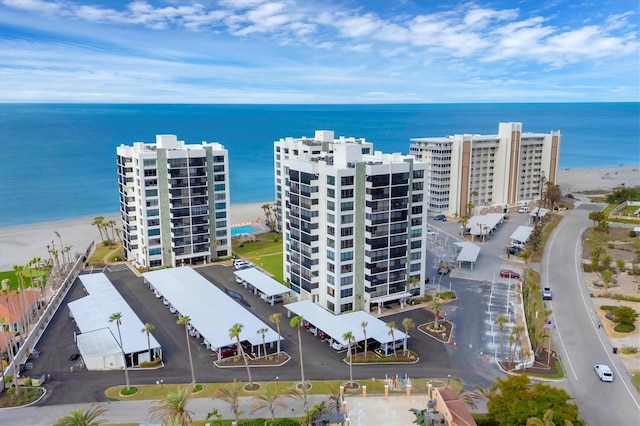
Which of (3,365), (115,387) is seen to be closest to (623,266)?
(115,387)

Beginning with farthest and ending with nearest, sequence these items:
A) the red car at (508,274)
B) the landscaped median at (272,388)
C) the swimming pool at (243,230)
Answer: the swimming pool at (243,230)
the red car at (508,274)
the landscaped median at (272,388)

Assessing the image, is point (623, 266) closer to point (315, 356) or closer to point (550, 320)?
point (550, 320)

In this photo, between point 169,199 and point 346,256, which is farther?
point 169,199

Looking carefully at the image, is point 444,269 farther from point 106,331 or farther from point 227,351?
point 106,331

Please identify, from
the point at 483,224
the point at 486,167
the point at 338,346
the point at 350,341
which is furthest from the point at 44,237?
the point at 486,167

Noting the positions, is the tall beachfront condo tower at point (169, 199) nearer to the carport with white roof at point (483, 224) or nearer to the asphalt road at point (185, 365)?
the asphalt road at point (185, 365)

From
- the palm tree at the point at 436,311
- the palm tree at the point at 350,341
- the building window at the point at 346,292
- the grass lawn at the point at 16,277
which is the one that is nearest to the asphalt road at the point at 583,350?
the palm tree at the point at 436,311
